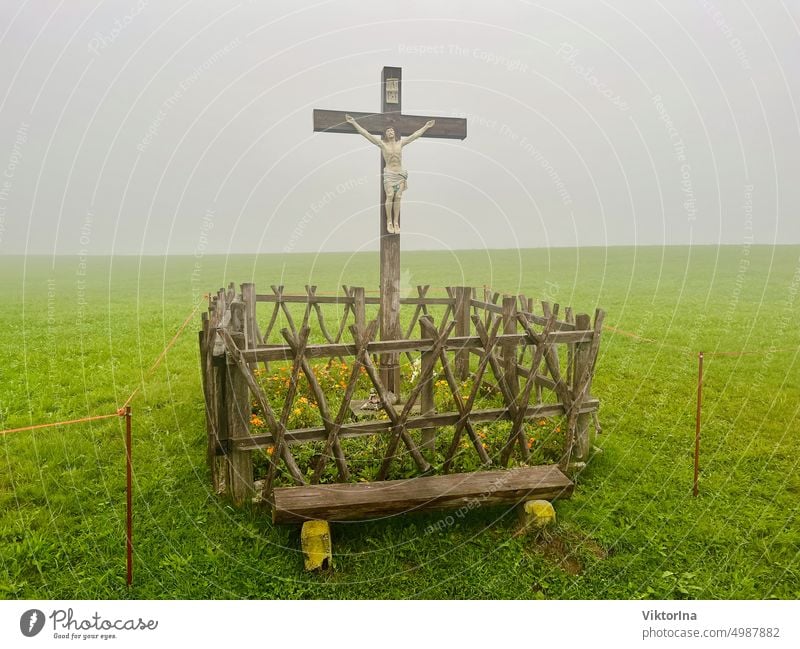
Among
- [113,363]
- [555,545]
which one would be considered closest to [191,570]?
[555,545]

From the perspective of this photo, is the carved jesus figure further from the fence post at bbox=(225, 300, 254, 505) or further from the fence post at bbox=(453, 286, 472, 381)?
the fence post at bbox=(225, 300, 254, 505)

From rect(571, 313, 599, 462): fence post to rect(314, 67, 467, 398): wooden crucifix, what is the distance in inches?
111

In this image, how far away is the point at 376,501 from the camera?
4.71 metres

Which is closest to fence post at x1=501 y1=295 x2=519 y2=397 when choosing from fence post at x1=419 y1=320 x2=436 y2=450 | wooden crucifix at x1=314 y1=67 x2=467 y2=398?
fence post at x1=419 y1=320 x2=436 y2=450

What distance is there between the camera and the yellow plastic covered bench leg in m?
4.56

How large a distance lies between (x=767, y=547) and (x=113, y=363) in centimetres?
1212

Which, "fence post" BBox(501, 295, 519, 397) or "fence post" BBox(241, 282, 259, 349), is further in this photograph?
"fence post" BBox(241, 282, 259, 349)

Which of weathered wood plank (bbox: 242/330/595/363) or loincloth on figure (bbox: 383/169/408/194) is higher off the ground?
loincloth on figure (bbox: 383/169/408/194)

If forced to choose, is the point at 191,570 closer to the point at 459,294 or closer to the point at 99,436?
the point at 99,436

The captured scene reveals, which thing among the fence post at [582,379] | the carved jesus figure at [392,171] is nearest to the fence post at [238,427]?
the carved jesus figure at [392,171]

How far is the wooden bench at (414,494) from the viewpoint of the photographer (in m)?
4.66

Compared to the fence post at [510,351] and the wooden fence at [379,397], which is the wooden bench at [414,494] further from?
the fence post at [510,351]

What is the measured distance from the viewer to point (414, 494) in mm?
4879

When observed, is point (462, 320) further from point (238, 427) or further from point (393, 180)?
point (238, 427)
